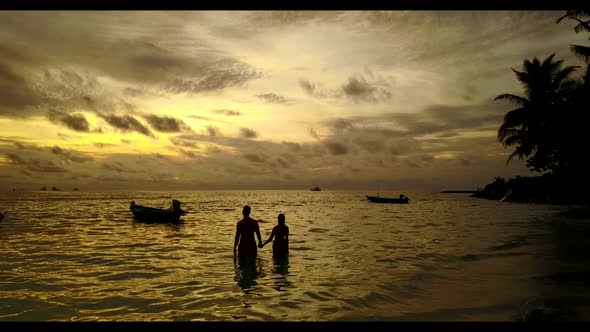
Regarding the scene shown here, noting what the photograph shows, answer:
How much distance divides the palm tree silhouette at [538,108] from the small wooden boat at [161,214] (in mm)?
36869

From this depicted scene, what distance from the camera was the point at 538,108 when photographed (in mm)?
42438

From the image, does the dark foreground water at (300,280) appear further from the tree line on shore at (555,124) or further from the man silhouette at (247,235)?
the tree line on shore at (555,124)

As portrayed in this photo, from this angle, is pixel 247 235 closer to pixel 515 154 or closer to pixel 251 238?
pixel 251 238

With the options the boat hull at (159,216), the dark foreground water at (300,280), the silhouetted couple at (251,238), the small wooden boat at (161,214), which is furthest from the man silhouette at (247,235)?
the boat hull at (159,216)

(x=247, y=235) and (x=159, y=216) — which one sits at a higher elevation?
(x=247, y=235)

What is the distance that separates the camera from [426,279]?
12883mm

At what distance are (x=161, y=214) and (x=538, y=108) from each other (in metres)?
40.8

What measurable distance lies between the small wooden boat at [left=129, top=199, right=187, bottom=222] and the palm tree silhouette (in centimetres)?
3687

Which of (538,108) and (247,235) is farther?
(538,108)

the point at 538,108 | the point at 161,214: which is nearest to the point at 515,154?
the point at 538,108
